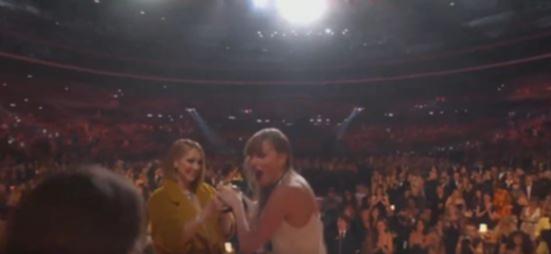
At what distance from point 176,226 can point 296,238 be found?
787mm

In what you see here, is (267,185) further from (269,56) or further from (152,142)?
(269,56)

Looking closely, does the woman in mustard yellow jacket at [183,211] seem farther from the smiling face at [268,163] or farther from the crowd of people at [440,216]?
the crowd of people at [440,216]

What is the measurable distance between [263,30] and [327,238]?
1179 cm

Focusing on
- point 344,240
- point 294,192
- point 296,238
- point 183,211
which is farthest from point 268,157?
point 344,240

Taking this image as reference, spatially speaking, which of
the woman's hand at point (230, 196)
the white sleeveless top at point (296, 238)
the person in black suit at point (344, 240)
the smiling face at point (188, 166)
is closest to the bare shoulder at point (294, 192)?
the white sleeveless top at point (296, 238)

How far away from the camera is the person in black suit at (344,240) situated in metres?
7.26

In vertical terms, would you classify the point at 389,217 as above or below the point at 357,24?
below

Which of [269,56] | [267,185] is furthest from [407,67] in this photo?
[267,185]

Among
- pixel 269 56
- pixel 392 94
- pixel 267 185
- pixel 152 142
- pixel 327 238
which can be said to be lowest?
pixel 327 238

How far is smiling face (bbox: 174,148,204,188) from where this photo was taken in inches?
123

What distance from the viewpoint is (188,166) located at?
3.13m

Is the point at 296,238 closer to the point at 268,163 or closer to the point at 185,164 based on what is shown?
the point at 268,163

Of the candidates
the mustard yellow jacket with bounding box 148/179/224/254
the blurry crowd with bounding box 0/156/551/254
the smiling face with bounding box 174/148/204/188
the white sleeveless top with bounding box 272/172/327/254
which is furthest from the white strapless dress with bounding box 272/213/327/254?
the blurry crowd with bounding box 0/156/551/254

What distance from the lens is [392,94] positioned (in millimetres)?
17812
